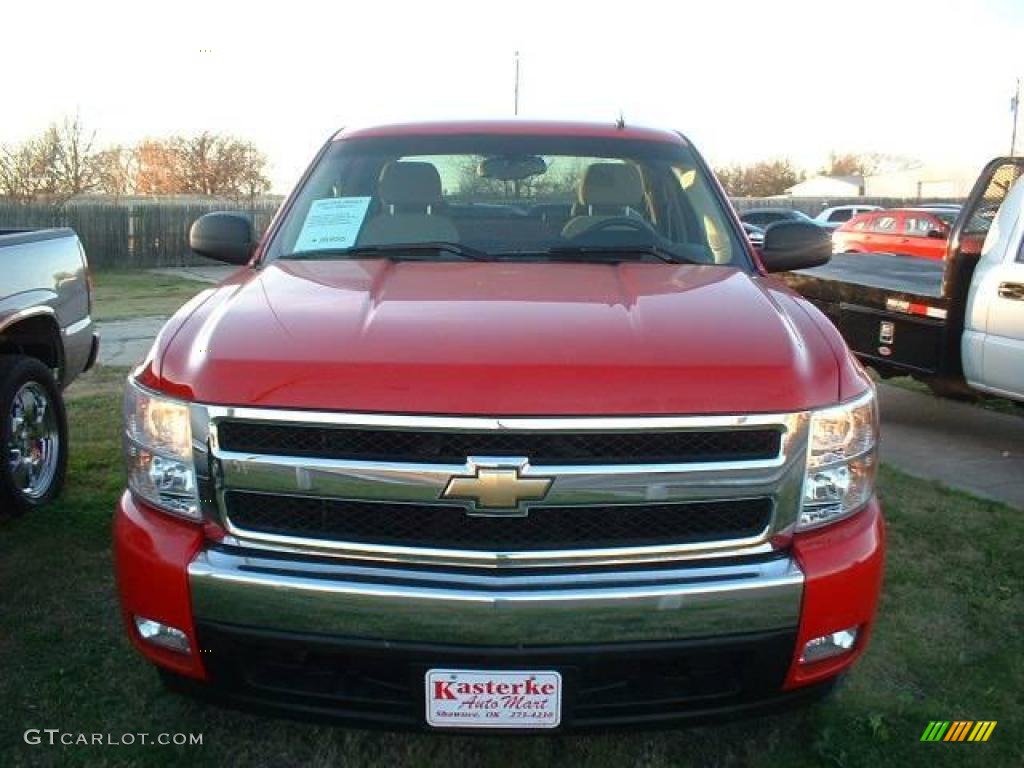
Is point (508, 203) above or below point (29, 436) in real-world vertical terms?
above

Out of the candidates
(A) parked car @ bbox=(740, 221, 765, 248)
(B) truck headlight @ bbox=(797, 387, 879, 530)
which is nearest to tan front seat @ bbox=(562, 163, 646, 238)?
(A) parked car @ bbox=(740, 221, 765, 248)

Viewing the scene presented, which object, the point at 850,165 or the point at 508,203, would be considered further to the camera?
the point at 850,165

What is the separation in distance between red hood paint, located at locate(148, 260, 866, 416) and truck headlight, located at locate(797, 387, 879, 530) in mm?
65

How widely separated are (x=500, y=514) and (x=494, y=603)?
204 millimetres

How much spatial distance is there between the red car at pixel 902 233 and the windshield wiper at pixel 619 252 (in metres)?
13.2

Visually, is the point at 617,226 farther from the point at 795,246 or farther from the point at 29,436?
the point at 29,436

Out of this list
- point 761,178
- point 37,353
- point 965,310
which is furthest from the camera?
point 761,178

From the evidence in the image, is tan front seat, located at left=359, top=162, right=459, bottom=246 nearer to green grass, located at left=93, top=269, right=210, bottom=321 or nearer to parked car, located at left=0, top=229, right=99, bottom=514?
parked car, located at left=0, top=229, right=99, bottom=514

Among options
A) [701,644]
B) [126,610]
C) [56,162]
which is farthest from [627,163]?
[56,162]

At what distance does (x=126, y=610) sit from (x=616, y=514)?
1.31 meters

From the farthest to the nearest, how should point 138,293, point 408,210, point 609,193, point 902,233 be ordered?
point 138,293 → point 902,233 → point 609,193 → point 408,210

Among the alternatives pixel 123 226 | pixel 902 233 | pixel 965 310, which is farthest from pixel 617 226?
pixel 123 226

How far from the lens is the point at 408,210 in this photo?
148 inches

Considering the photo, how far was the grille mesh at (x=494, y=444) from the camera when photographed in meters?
2.27
